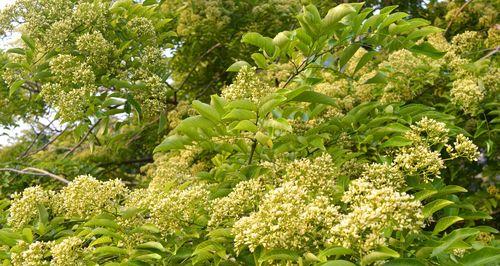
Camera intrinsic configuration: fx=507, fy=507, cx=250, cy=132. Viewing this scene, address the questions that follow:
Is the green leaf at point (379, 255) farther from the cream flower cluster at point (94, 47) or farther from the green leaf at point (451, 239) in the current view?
the cream flower cluster at point (94, 47)

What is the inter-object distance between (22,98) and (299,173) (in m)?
4.26

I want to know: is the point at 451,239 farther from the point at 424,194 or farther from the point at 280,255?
the point at 280,255

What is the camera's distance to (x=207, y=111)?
7.65 feet

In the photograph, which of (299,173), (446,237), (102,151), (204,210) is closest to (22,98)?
(102,151)

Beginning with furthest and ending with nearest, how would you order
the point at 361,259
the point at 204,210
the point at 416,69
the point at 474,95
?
1. the point at 416,69
2. the point at 474,95
3. the point at 204,210
4. the point at 361,259

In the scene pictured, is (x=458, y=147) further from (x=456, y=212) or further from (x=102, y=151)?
(x=102, y=151)

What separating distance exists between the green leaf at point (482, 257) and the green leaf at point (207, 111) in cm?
119

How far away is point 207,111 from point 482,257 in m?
1.28

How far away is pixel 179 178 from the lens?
308 centimetres

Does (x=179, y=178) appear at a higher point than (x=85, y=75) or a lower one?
lower

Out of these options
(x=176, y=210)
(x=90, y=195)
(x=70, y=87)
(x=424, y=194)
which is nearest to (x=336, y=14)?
(x=424, y=194)

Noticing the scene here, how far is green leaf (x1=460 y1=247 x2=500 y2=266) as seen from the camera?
1840 mm

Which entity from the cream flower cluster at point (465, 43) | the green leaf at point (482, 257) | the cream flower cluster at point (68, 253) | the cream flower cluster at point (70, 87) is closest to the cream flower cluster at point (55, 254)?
the cream flower cluster at point (68, 253)

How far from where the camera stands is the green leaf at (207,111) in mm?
2316
